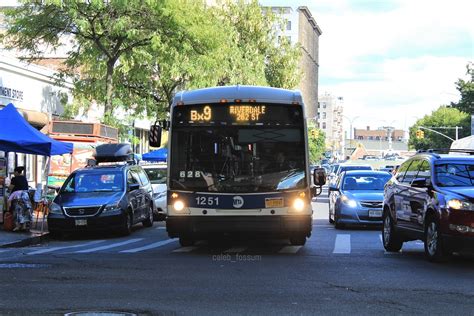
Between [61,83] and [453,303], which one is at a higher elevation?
[61,83]

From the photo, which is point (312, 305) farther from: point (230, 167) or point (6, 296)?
point (230, 167)

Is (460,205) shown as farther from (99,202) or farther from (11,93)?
(11,93)

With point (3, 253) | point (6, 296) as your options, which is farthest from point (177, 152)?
point (6, 296)

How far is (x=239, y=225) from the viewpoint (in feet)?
42.1

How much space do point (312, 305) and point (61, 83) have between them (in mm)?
26910

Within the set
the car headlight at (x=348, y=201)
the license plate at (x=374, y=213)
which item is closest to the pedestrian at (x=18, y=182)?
the car headlight at (x=348, y=201)

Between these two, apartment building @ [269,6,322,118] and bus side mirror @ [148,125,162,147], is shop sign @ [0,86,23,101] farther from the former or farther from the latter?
apartment building @ [269,6,322,118]

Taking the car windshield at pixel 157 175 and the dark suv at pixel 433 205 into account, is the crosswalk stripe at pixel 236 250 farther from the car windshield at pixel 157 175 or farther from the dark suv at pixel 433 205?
the car windshield at pixel 157 175

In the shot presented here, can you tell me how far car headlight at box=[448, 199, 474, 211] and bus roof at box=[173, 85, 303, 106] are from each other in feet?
11.5

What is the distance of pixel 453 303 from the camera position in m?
8.25

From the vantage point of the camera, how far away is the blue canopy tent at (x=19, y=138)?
18.3 m

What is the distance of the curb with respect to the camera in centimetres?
1576

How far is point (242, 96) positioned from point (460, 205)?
14.7 feet

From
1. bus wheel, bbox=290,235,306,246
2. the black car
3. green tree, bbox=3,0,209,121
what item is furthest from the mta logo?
green tree, bbox=3,0,209,121
